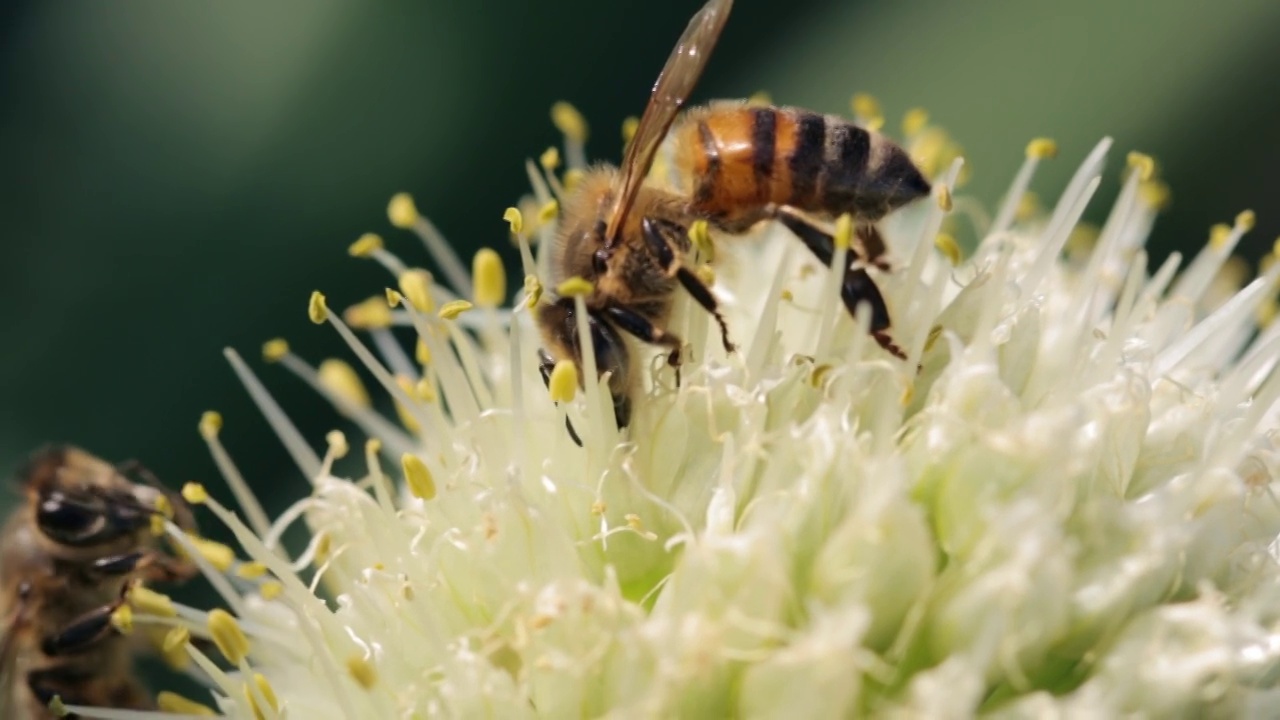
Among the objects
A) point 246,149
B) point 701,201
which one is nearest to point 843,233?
point 701,201

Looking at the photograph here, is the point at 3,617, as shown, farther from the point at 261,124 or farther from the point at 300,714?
the point at 261,124

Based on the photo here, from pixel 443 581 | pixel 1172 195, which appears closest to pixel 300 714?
→ pixel 443 581

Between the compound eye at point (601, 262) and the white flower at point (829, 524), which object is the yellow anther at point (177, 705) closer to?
the white flower at point (829, 524)

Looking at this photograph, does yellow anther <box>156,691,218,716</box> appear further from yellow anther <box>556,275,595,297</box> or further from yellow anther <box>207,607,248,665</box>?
yellow anther <box>556,275,595,297</box>

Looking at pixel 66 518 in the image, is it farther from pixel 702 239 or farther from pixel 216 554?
pixel 702 239

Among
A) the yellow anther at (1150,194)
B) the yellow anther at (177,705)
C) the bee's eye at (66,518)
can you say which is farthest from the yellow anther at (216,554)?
the yellow anther at (1150,194)

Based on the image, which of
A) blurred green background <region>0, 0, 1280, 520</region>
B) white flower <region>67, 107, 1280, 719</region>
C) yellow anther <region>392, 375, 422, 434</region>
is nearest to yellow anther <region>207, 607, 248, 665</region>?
white flower <region>67, 107, 1280, 719</region>

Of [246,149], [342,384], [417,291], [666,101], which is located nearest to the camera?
[666,101]
